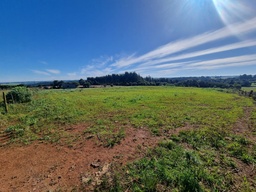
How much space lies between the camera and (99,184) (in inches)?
132

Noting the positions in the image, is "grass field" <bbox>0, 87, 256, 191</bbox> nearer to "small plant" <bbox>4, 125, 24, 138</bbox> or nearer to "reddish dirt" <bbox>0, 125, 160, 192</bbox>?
"small plant" <bbox>4, 125, 24, 138</bbox>

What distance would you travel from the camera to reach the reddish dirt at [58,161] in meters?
3.46

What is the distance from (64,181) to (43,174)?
2.58 ft

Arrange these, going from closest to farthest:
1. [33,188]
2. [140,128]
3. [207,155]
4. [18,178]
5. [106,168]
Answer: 1. [33,188]
2. [18,178]
3. [106,168]
4. [207,155]
5. [140,128]

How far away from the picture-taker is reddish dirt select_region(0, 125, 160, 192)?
346 centimetres

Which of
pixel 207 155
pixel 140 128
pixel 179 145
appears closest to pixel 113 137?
pixel 140 128

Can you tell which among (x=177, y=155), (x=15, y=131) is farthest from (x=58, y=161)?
(x=15, y=131)

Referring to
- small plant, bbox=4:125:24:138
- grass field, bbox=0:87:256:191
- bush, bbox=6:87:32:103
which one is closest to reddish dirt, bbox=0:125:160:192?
grass field, bbox=0:87:256:191

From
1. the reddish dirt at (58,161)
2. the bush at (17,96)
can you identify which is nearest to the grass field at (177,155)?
the reddish dirt at (58,161)

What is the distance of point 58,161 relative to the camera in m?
4.42

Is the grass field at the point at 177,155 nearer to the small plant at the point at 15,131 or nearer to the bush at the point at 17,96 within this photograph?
the small plant at the point at 15,131

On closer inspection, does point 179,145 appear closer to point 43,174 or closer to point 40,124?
point 43,174

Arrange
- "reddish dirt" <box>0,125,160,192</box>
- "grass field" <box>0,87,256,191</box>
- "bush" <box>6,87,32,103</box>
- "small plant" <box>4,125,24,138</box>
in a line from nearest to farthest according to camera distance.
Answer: "grass field" <box>0,87,256,191</box> < "reddish dirt" <box>0,125,160,192</box> < "small plant" <box>4,125,24,138</box> < "bush" <box>6,87,32,103</box>

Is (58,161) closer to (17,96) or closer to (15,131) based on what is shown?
(15,131)
